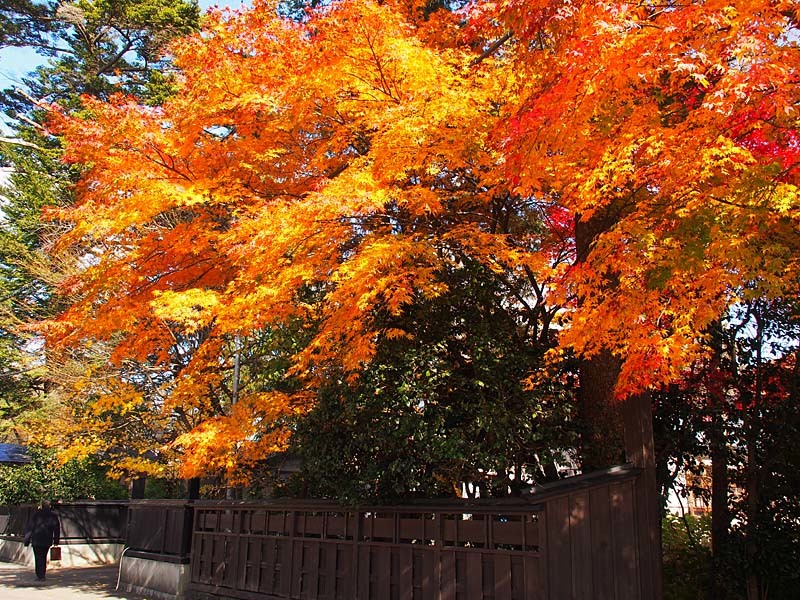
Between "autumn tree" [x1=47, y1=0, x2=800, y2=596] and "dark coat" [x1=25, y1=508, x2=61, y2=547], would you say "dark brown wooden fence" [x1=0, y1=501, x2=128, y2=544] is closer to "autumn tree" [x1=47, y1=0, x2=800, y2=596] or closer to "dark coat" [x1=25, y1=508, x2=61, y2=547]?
"dark coat" [x1=25, y1=508, x2=61, y2=547]

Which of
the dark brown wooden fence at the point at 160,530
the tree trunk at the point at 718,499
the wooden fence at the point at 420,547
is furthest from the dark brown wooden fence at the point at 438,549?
the tree trunk at the point at 718,499

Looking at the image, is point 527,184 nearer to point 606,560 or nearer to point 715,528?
point 606,560

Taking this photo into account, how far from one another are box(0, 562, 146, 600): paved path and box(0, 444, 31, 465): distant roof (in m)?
3.72

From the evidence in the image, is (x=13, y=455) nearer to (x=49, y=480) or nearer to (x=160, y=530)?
(x=49, y=480)

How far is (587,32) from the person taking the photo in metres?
6.07

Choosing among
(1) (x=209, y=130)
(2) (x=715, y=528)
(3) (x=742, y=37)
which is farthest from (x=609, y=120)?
(1) (x=209, y=130)

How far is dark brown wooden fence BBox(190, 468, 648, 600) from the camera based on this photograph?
6.70 metres

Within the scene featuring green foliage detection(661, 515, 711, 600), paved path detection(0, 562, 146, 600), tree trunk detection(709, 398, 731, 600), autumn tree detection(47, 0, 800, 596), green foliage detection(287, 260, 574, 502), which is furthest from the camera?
paved path detection(0, 562, 146, 600)

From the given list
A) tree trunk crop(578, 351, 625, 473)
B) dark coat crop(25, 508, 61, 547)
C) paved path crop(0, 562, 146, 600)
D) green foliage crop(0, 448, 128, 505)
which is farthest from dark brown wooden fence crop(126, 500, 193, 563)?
tree trunk crop(578, 351, 625, 473)

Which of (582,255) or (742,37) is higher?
(742,37)

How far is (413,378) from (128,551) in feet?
34.3

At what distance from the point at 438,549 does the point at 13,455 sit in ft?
66.0

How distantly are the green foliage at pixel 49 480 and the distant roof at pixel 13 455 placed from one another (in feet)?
1.51


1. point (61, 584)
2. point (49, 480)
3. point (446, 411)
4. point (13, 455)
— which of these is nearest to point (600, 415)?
point (446, 411)
